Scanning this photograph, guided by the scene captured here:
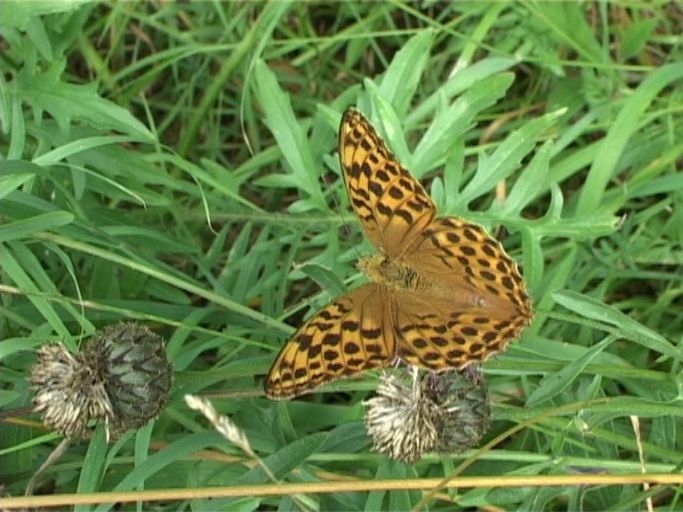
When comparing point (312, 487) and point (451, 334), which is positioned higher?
point (451, 334)

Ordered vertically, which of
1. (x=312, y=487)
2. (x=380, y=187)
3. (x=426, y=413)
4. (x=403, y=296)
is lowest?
(x=312, y=487)

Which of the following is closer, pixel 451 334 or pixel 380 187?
pixel 451 334

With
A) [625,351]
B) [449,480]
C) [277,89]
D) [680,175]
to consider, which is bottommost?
[625,351]

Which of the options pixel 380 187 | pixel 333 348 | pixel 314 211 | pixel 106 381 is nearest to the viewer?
pixel 333 348

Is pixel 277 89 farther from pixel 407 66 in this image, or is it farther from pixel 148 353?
pixel 148 353

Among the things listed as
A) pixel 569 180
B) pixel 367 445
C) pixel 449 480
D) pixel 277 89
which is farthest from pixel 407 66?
pixel 449 480

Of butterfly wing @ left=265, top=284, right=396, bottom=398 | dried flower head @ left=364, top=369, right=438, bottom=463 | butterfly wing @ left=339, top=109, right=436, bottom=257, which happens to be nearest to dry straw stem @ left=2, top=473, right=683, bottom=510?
dried flower head @ left=364, top=369, right=438, bottom=463

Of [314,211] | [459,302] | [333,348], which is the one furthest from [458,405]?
[314,211]

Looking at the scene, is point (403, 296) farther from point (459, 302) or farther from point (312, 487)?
point (312, 487)
